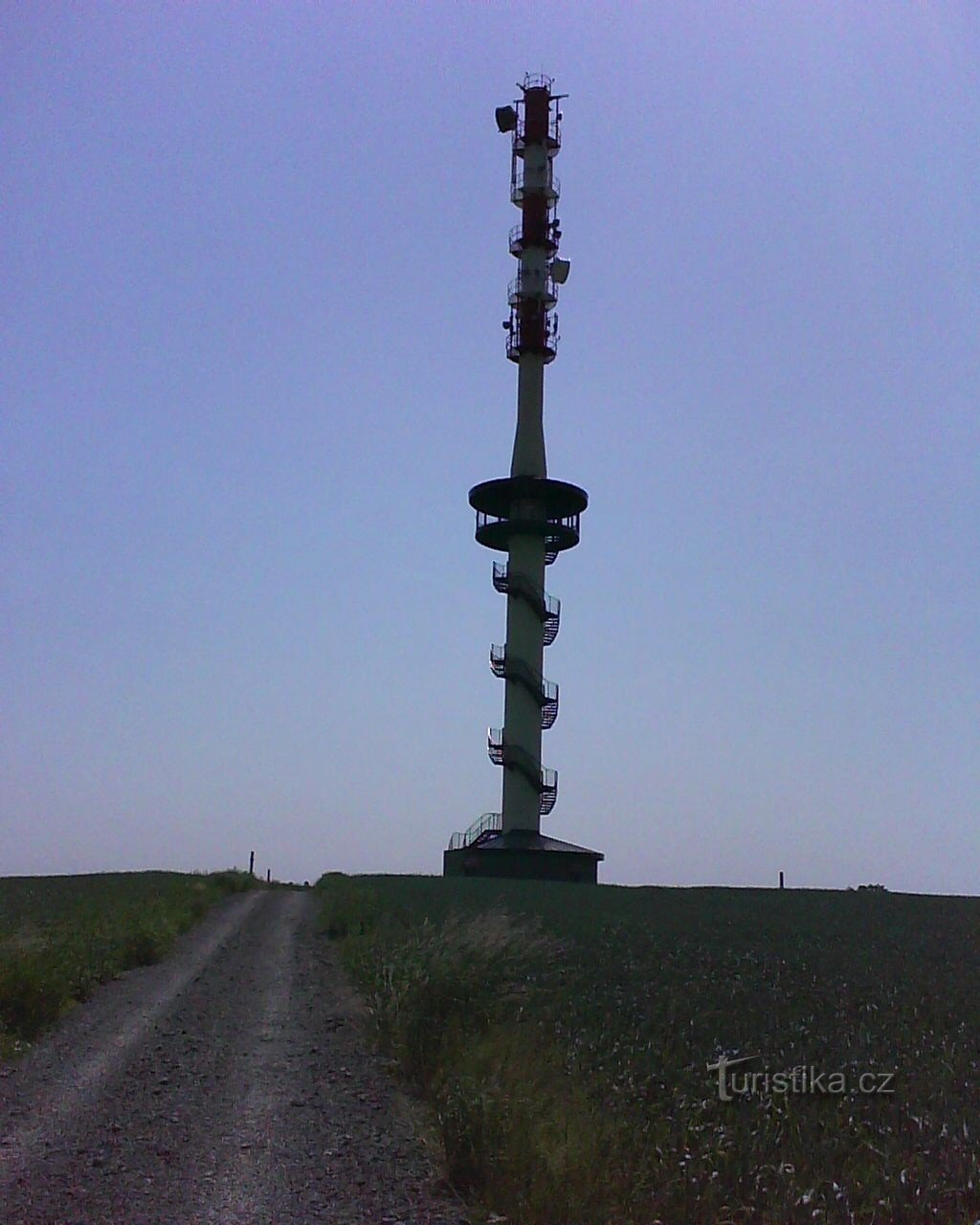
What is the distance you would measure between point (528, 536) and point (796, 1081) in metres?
59.5

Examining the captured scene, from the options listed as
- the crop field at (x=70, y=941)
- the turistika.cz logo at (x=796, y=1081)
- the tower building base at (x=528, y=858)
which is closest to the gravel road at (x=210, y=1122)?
the crop field at (x=70, y=941)

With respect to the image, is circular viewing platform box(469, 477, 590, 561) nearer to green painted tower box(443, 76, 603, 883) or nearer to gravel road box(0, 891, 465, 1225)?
green painted tower box(443, 76, 603, 883)

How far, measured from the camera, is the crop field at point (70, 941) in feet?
57.7

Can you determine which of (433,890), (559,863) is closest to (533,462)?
(559,863)

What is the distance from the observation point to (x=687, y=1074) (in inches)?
419

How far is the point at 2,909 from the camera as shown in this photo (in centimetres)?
3659

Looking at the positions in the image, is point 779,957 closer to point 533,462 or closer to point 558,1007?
point 558,1007

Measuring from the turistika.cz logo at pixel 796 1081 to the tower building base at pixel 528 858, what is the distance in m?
52.6

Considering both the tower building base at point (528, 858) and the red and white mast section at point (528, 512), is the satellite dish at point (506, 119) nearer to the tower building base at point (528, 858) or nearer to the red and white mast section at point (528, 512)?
the red and white mast section at point (528, 512)

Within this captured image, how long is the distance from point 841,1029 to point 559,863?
52554 mm

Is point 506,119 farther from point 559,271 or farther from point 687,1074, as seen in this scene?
point 687,1074

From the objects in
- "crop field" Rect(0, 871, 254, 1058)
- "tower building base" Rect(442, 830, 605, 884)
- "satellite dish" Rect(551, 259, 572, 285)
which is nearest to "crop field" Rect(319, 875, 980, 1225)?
"crop field" Rect(0, 871, 254, 1058)

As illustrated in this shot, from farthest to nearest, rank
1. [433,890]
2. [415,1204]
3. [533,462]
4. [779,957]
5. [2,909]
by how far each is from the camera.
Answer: [533,462] < [433,890] < [2,909] < [779,957] < [415,1204]

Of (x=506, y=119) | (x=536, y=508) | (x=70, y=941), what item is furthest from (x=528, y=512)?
(x=70, y=941)
